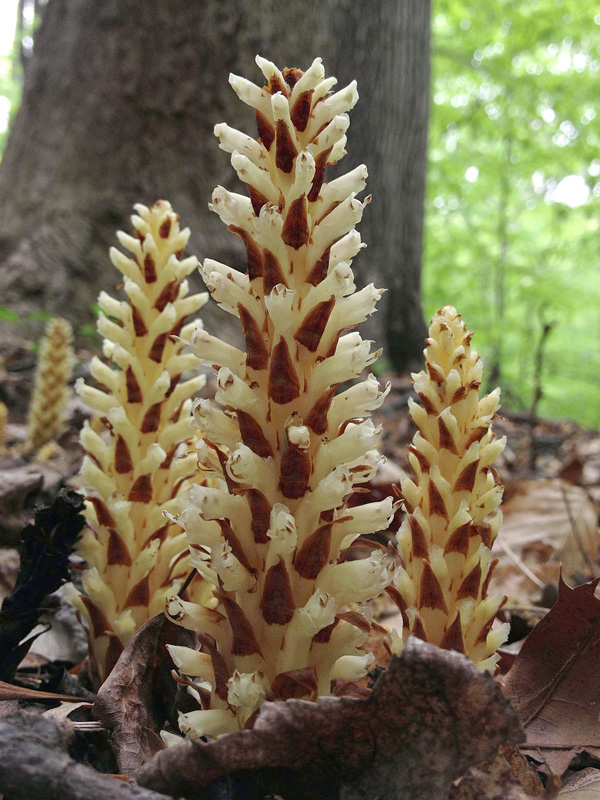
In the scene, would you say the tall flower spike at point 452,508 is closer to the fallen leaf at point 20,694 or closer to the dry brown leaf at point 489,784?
the dry brown leaf at point 489,784

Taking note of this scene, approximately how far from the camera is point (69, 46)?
5039mm

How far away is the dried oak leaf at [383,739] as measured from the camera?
89 centimetres

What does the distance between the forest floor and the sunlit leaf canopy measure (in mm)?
5178

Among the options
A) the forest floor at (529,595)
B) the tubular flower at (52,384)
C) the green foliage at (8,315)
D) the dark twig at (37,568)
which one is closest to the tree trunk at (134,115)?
the green foliage at (8,315)

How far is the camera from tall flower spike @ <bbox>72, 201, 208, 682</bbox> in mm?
1325

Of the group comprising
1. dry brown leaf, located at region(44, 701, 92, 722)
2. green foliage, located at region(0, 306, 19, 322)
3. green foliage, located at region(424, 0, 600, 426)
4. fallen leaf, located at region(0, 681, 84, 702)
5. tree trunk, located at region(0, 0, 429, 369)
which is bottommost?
dry brown leaf, located at region(44, 701, 92, 722)

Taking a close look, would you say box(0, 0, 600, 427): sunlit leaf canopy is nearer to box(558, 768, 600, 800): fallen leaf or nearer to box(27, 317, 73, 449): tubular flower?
box(27, 317, 73, 449): tubular flower

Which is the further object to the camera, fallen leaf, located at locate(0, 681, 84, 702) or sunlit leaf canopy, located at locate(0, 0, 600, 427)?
sunlit leaf canopy, located at locate(0, 0, 600, 427)

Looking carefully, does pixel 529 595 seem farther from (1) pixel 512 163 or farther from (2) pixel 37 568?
(1) pixel 512 163

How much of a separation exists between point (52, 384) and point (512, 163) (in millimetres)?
9777

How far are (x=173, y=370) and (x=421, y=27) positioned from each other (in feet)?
17.6

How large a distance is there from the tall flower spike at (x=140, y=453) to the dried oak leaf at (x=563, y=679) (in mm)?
675

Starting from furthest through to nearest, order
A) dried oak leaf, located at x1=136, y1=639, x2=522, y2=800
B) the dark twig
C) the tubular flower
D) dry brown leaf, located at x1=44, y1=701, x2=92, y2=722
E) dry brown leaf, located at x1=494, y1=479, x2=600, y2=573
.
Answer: the tubular flower → dry brown leaf, located at x1=494, y1=479, x2=600, y2=573 → the dark twig → dry brown leaf, located at x1=44, y1=701, x2=92, y2=722 → dried oak leaf, located at x1=136, y1=639, x2=522, y2=800

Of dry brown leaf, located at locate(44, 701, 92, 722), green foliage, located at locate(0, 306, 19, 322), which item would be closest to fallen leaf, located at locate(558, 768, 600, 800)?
dry brown leaf, located at locate(44, 701, 92, 722)
